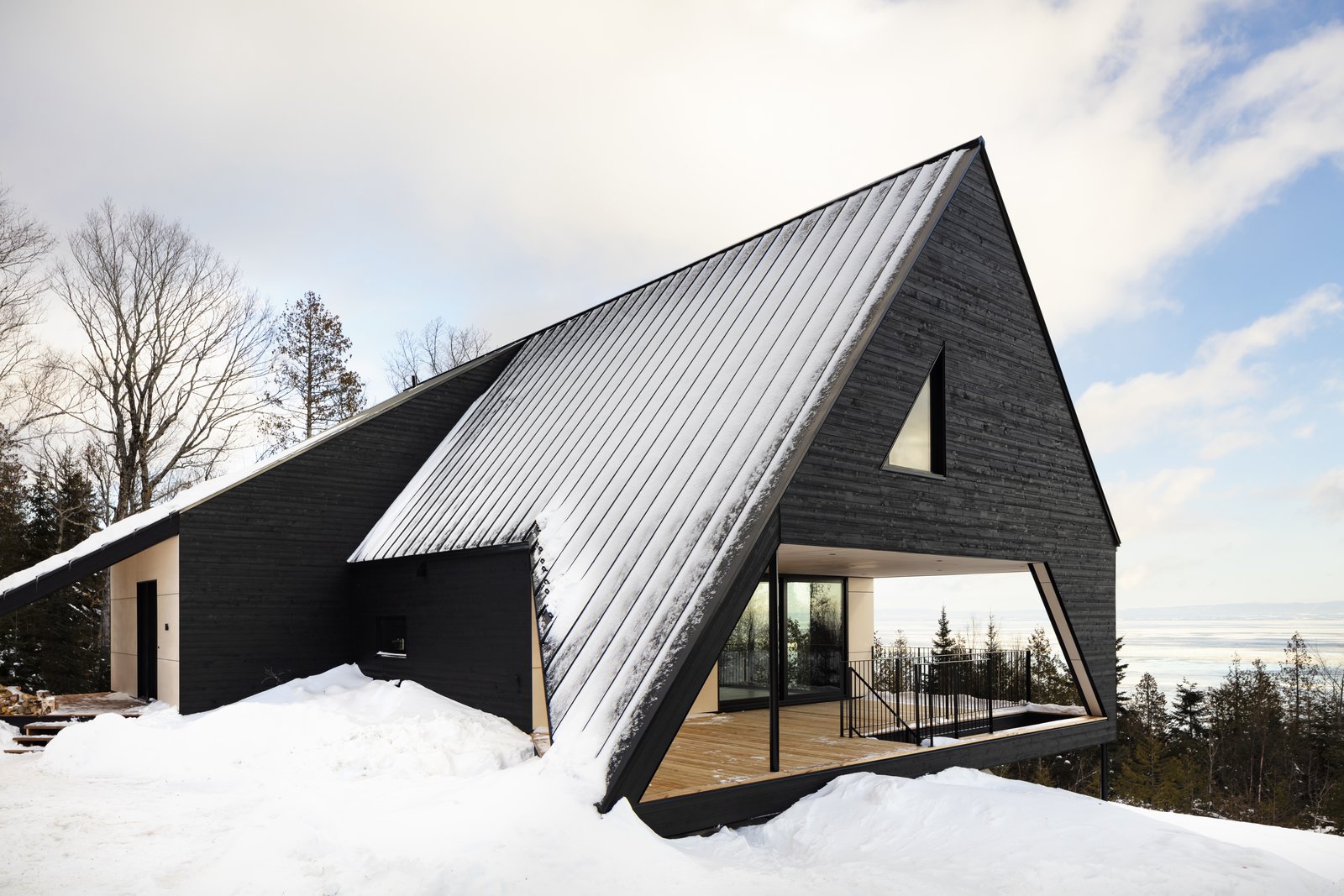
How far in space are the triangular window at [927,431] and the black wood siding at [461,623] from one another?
453cm

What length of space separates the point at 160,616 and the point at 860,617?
1122 cm

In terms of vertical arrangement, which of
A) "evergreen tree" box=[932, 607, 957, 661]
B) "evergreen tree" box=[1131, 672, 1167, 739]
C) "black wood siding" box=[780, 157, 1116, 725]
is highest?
"black wood siding" box=[780, 157, 1116, 725]

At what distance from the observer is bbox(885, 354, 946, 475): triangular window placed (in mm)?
10133

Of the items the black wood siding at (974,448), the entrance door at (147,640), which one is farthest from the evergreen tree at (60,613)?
the black wood siding at (974,448)

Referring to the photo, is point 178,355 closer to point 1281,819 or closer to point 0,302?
point 0,302

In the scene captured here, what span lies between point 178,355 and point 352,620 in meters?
12.3

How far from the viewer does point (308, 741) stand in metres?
9.67

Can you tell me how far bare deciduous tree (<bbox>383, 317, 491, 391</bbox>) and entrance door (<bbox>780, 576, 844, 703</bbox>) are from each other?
20845 millimetres

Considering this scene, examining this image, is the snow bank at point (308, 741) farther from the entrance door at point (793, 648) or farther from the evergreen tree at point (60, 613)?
the evergreen tree at point (60, 613)

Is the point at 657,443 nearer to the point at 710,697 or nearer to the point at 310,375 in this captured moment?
the point at 710,697

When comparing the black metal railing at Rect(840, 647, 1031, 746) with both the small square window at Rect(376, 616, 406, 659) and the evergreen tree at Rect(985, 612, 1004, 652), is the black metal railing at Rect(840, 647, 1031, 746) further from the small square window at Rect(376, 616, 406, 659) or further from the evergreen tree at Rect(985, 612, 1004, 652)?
the evergreen tree at Rect(985, 612, 1004, 652)

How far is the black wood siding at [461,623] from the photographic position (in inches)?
410

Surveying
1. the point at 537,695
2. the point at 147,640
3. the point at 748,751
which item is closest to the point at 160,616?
the point at 147,640

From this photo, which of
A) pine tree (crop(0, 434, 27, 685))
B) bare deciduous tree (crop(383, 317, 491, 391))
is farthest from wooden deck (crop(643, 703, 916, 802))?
bare deciduous tree (crop(383, 317, 491, 391))
